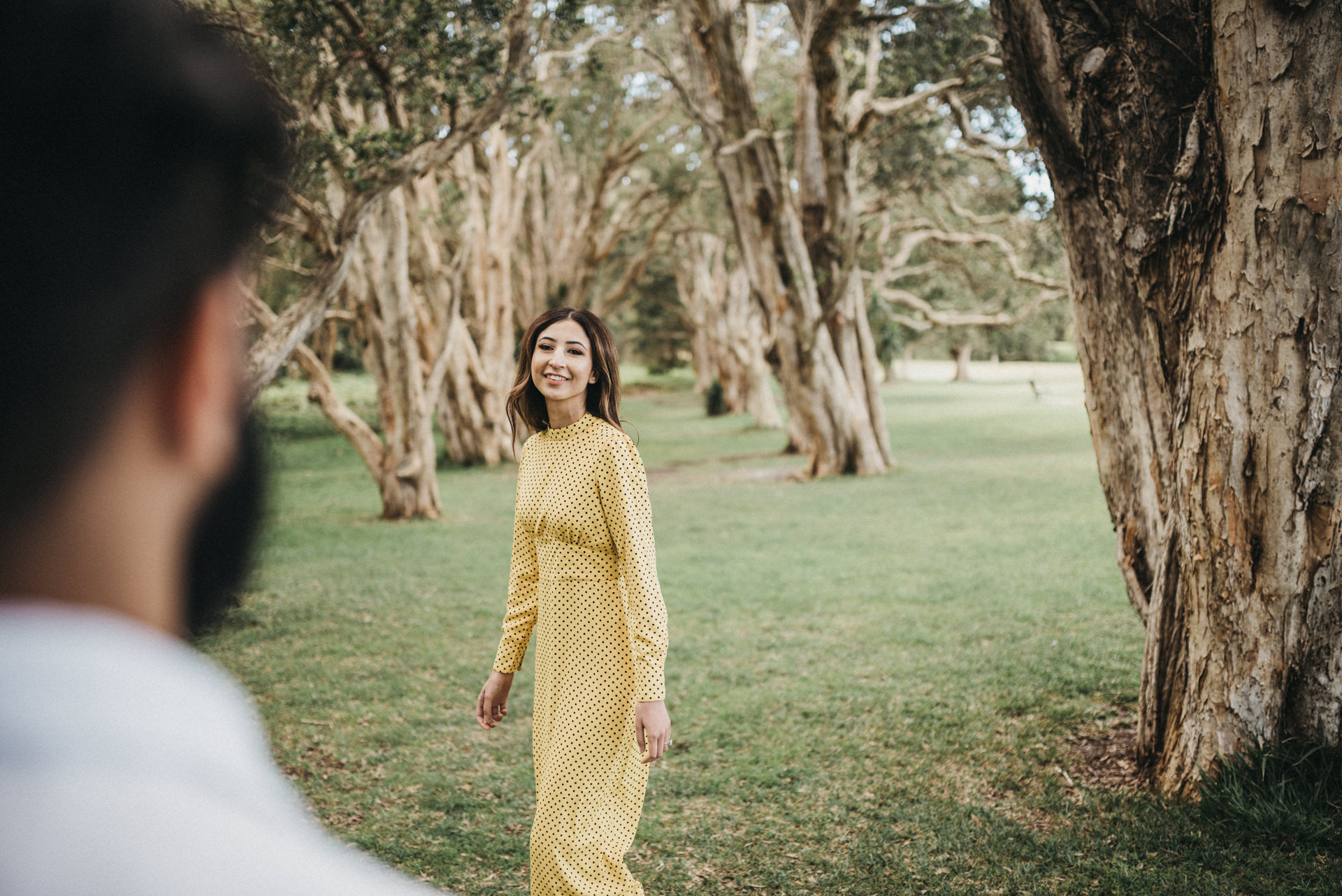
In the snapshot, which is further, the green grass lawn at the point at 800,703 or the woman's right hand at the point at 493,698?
the green grass lawn at the point at 800,703

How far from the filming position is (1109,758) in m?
4.53

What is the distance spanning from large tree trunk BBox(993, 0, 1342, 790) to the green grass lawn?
2.02ft

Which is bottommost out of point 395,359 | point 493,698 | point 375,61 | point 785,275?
point 493,698

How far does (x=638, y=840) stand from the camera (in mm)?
4051

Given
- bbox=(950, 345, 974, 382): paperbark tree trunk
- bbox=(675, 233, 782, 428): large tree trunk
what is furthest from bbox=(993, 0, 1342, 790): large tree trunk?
bbox=(950, 345, 974, 382): paperbark tree trunk

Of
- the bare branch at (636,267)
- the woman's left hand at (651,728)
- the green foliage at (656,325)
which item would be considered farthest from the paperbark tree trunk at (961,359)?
the woman's left hand at (651,728)

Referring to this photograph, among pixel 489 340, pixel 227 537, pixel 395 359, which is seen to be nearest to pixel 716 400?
pixel 489 340

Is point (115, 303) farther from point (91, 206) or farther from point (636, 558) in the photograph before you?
point (636, 558)

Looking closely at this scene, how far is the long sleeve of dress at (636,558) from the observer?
2.68 m

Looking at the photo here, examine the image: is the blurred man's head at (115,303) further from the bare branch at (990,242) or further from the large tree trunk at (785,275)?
the bare branch at (990,242)

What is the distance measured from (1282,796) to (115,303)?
4163 millimetres

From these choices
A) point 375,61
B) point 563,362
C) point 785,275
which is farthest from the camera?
point 785,275

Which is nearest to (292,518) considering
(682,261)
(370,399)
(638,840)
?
(638,840)

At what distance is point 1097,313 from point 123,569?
458 centimetres
